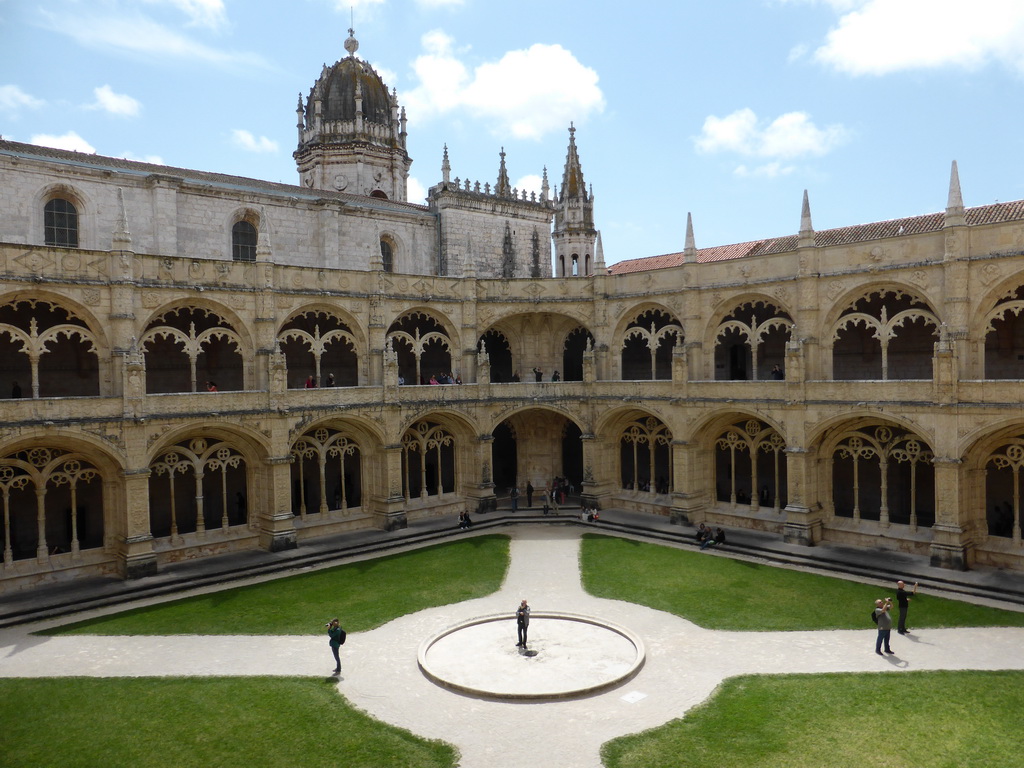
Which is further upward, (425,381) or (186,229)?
(186,229)

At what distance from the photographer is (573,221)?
45.2 metres

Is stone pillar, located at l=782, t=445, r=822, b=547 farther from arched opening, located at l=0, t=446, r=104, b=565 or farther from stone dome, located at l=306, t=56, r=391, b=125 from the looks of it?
stone dome, located at l=306, t=56, r=391, b=125

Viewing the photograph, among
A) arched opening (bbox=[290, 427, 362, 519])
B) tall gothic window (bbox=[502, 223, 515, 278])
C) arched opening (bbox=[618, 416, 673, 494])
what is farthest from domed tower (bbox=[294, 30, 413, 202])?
arched opening (bbox=[618, 416, 673, 494])

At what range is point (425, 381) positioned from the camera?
3703 centimetres

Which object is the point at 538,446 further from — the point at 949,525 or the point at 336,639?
the point at 336,639

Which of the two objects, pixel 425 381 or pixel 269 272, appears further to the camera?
pixel 425 381

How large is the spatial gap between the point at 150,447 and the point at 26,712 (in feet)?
36.3

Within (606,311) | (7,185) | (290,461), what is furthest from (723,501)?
(7,185)

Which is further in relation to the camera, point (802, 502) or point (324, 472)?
point (324, 472)

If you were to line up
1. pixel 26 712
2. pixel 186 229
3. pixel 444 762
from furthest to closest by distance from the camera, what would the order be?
pixel 186 229 → pixel 26 712 → pixel 444 762

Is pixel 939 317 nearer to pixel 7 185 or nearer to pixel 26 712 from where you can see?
pixel 26 712

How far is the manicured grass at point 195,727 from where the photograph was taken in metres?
14.0

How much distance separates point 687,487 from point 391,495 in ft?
41.9

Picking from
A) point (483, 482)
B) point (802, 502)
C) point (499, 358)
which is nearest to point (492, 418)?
point (483, 482)
